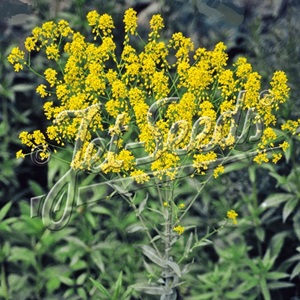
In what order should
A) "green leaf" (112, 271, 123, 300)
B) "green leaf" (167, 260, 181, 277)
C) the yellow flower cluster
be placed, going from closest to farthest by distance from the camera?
the yellow flower cluster → "green leaf" (167, 260, 181, 277) → "green leaf" (112, 271, 123, 300)

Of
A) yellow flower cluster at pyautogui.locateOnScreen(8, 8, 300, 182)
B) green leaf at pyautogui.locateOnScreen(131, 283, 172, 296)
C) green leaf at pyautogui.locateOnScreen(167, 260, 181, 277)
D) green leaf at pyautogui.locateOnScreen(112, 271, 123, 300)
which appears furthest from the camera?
green leaf at pyautogui.locateOnScreen(112, 271, 123, 300)

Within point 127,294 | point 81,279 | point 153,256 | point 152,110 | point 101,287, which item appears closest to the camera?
point 152,110

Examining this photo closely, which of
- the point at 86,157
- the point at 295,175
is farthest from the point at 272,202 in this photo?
the point at 86,157

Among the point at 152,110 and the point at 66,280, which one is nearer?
the point at 152,110

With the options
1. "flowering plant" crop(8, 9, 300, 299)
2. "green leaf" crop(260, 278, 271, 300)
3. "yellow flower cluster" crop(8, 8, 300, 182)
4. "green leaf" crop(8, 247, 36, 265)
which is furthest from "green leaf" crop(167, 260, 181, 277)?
"green leaf" crop(8, 247, 36, 265)

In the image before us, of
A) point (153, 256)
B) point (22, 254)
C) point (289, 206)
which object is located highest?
point (289, 206)

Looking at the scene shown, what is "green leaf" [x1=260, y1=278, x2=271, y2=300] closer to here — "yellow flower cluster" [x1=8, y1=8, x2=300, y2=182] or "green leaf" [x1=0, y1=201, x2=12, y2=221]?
"yellow flower cluster" [x1=8, y1=8, x2=300, y2=182]

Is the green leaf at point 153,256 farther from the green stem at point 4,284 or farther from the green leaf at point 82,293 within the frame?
the green stem at point 4,284

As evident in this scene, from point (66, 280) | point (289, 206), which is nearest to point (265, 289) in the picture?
point (289, 206)

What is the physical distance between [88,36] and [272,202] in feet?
2.62

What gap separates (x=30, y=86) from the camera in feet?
8.96

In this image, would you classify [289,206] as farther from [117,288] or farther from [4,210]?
[4,210]

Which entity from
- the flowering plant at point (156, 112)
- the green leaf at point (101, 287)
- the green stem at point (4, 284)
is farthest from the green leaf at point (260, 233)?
the green stem at point (4, 284)

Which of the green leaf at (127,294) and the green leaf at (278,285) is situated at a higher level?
the green leaf at (278,285)
